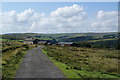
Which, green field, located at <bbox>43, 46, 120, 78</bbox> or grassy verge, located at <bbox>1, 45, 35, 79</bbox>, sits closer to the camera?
green field, located at <bbox>43, 46, 120, 78</bbox>

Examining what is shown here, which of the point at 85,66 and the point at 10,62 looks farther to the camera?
the point at 10,62

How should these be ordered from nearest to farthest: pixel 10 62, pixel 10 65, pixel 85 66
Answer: pixel 10 65, pixel 85 66, pixel 10 62

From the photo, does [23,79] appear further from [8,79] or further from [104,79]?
[104,79]

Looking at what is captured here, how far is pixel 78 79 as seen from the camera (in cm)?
1287

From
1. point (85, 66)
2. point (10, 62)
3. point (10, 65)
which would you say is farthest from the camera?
point (10, 62)

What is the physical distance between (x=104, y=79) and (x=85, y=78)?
1.24m

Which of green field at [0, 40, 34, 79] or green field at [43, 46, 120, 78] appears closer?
green field at [43, 46, 120, 78]

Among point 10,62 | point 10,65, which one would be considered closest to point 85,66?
point 10,65

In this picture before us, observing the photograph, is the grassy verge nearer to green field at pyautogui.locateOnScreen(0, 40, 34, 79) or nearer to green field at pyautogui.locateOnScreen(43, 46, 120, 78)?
green field at pyautogui.locateOnScreen(0, 40, 34, 79)

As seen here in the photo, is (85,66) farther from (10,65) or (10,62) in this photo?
(10,62)

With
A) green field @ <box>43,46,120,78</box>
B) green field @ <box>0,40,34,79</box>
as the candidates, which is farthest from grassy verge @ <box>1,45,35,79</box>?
green field @ <box>43,46,120,78</box>

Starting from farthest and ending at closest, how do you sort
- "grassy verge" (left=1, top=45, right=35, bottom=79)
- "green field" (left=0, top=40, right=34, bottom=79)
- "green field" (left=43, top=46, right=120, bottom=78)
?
"green field" (left=0, top=40, right=34, bottom=79) < "grassy verge" (left=1, top=45, right=35, bottom=79) < "green field" (left=43, top=46, right=120, bottom=78)

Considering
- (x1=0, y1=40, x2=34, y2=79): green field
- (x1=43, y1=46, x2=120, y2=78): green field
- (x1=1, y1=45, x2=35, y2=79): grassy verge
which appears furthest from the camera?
(x1=0, y1=40, x2=34, y2=79): green field

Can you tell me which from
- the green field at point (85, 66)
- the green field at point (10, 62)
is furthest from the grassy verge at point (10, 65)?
the green field at point (85, 66)
